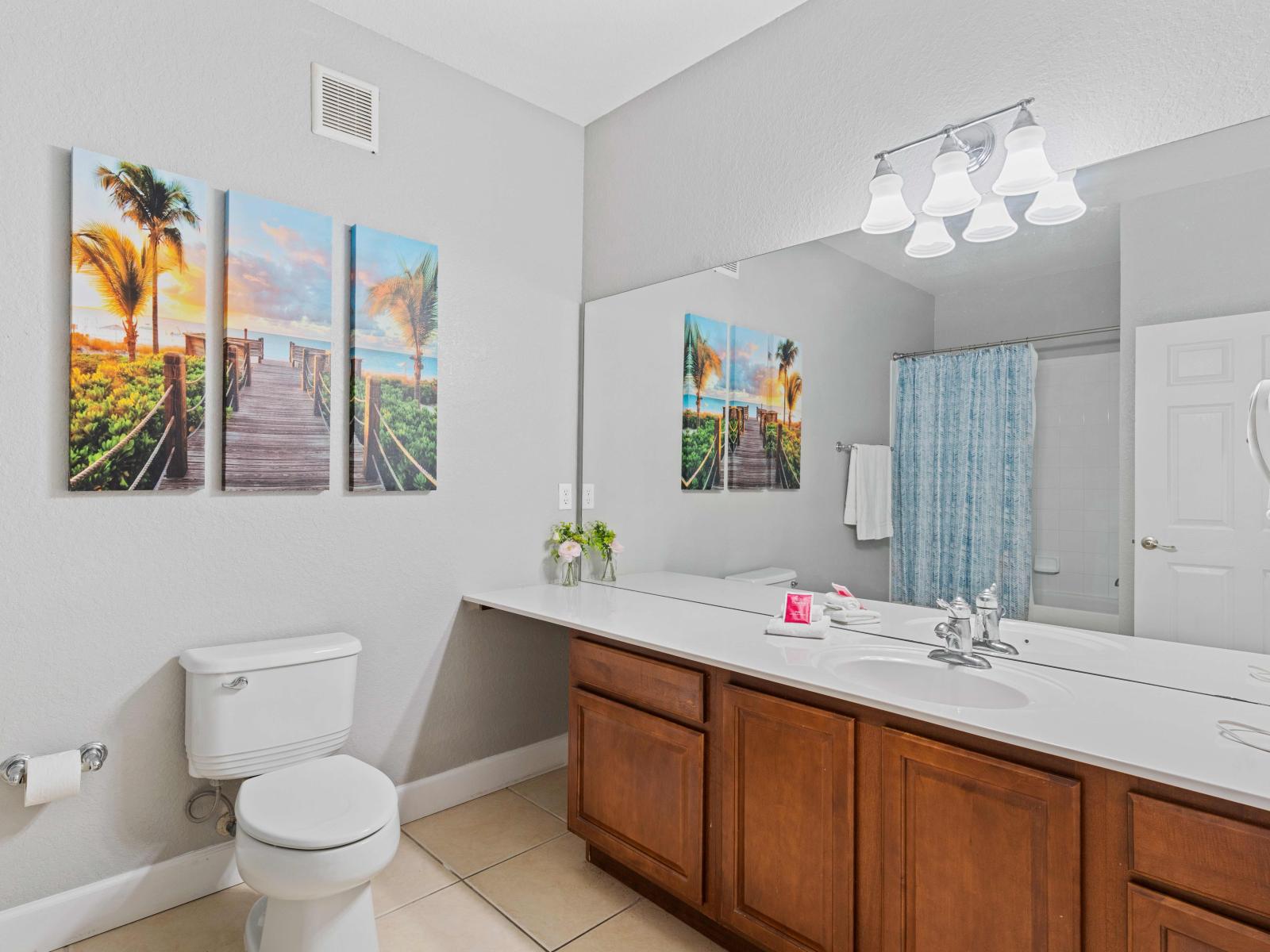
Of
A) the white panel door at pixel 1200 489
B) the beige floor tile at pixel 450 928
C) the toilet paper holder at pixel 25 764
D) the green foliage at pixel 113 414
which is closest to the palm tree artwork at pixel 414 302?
the green foliage at pixel 113 414

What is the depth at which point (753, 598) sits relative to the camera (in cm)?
225

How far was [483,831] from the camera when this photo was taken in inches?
94.8

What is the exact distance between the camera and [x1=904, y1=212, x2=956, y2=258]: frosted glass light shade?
1852 mm

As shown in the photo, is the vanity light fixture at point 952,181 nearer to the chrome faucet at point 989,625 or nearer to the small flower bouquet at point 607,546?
the chrome faucet at point 989,625

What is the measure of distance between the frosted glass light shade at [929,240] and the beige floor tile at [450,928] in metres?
2.10

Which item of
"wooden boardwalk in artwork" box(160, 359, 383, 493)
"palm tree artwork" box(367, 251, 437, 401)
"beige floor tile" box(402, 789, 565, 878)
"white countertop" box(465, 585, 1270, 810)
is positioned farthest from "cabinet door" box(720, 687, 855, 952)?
"palm tree artwork" box(367, 251, 437, 401)

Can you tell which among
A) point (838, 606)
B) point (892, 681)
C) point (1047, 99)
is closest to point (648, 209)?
point (1047, 99)

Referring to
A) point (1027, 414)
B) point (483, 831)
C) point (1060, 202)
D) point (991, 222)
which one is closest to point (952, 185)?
point (991, 222)

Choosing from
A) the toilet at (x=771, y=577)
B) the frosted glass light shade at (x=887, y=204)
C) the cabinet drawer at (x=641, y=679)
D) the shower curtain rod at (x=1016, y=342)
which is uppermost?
the frosted glass light shade at (x=887, y=204)

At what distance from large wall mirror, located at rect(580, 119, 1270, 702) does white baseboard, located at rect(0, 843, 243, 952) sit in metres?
1.68

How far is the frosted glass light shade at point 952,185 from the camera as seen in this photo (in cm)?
177

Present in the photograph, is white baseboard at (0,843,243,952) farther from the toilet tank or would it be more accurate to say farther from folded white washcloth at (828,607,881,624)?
folded white washcloth at (828,607,881,624)

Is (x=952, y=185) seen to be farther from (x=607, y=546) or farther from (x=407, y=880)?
(x=407, y=880)

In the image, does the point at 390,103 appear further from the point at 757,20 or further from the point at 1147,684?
the point at 1147,684
